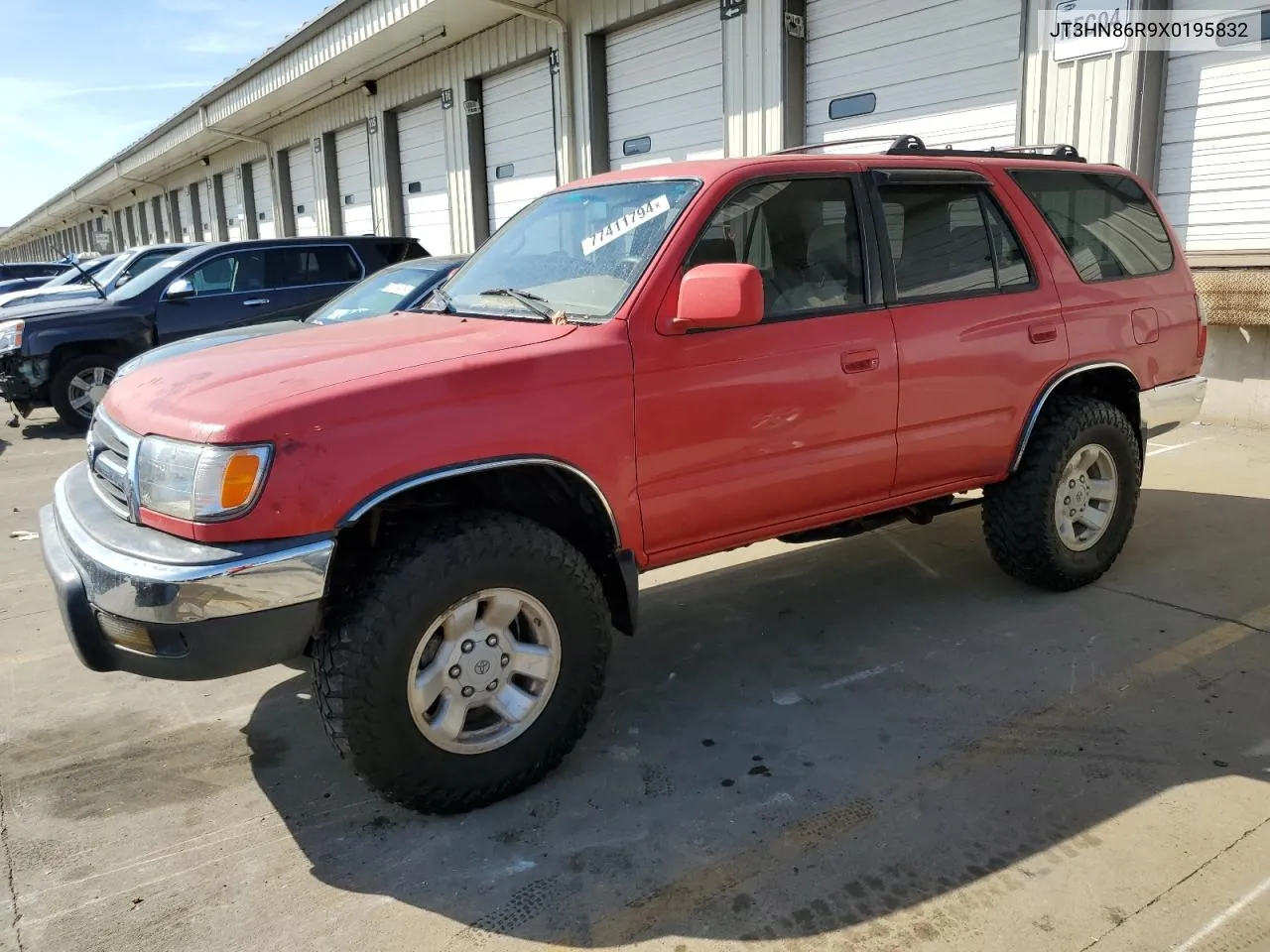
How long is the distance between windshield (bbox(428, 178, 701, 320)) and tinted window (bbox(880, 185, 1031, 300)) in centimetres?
95

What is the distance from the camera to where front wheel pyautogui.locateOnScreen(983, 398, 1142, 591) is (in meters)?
4.19

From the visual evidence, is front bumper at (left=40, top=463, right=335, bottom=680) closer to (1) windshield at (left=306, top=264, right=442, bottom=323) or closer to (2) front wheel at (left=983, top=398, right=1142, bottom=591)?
(2) front wheel at (left=983, top=398, right=1142, bottom=591)

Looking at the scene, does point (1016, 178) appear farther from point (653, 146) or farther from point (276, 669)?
point (653, 146)

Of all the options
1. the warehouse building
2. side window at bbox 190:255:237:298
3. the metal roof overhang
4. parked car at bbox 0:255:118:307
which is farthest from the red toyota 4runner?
the metal roof overhang

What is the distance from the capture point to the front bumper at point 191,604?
2441 millimetres

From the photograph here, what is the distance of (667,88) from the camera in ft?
37.7

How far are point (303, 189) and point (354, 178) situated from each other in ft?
12.6

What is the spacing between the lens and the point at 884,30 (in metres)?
9.06

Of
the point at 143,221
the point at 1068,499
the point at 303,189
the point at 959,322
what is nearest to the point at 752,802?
the point at 959,322

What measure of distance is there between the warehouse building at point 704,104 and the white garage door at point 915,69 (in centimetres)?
2

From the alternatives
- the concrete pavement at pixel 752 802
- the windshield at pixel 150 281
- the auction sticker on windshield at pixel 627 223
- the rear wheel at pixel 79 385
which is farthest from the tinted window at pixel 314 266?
the auction sticker on windshield at pixel 627 223

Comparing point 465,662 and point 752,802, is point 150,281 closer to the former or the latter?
point 465,662

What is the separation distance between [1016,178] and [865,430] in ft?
5.04

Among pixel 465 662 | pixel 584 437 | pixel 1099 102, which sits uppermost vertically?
pixel 1099 102
